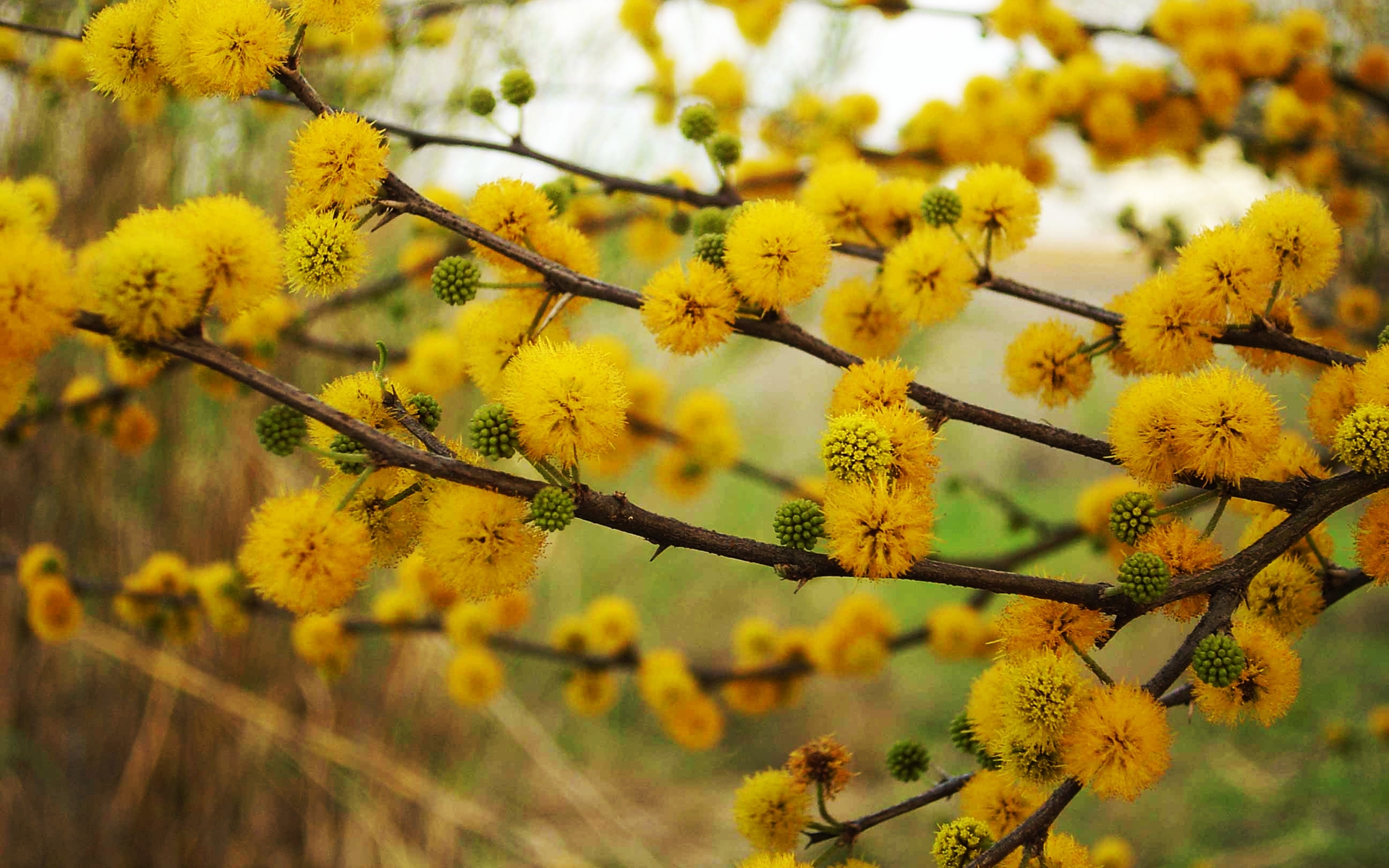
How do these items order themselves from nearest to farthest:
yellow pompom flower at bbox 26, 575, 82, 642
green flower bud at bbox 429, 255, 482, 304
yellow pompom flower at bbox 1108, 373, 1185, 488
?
1. yellow pompom flower at bbox 1108, 373, 1185, 488
2. green flower bud at bbox 429, 255, 482, 304
3. yellow pompom flower at bbox 26, 575, 82, 642

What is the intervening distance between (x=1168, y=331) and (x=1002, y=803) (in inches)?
14.5

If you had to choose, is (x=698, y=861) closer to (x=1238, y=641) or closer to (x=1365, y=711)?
(x=1365, y=711)

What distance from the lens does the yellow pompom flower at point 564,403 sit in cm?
57

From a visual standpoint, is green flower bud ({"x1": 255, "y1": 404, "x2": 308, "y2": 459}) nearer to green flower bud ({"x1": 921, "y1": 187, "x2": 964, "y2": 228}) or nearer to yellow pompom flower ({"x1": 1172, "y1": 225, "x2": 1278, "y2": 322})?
green flower bud ({"x1": 921, "y1": 187, "x2": 964, "y2": 228})

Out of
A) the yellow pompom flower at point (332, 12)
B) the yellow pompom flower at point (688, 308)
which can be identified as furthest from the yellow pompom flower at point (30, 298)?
the yellow pompom flower at point (688, 308)

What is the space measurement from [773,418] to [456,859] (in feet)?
6.60

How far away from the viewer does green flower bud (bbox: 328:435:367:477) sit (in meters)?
0.55

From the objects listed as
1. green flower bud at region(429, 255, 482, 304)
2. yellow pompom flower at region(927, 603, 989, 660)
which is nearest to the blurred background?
yellow pompom flower at region(927, 603, 989, 660)

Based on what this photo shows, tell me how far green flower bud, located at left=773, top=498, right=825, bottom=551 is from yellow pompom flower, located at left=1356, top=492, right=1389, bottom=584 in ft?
1.17

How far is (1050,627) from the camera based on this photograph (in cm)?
59

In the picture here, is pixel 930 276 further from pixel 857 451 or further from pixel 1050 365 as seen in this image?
pixel 857 451

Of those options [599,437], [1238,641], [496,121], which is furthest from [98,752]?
[1238,641]

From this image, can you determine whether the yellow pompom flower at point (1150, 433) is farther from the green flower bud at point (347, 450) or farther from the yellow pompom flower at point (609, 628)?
the yellow pompom flower at point (609, 628)

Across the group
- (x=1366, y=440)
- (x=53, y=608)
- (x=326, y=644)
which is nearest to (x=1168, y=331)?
(x=1366, y=440)
